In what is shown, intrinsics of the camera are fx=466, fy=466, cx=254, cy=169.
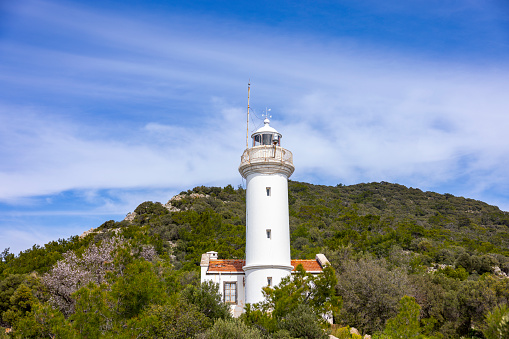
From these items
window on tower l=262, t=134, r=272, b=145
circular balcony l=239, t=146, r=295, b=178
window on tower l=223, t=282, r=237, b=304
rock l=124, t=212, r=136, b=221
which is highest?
rock l=124, t=212, r=136, b=221

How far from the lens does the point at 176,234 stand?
43.3m

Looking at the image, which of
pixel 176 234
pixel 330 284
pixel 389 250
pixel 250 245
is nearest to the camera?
pixel 330 284

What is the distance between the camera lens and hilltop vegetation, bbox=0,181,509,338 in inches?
585

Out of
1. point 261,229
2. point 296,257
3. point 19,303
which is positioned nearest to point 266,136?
point 261,229

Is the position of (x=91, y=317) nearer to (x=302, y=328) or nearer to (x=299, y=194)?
(x=302, y=328)

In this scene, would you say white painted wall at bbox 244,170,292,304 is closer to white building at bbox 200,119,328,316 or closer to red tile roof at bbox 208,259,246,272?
white building at bbox 200,119,328,316

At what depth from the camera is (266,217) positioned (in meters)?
20.1

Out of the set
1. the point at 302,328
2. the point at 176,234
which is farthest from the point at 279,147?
the point at 176,234

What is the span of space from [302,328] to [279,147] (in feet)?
27.4

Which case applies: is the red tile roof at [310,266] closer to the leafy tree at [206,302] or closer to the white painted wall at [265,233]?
the white painted wall at [265,233]

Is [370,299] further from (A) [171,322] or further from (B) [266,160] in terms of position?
(A) [171,322]

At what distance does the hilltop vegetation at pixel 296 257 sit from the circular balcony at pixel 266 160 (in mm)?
5484

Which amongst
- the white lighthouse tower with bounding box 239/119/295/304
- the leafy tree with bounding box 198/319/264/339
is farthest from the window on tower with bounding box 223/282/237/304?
the leafy tree with bounding box 198/319/264/339

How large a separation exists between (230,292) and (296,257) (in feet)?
39.4
